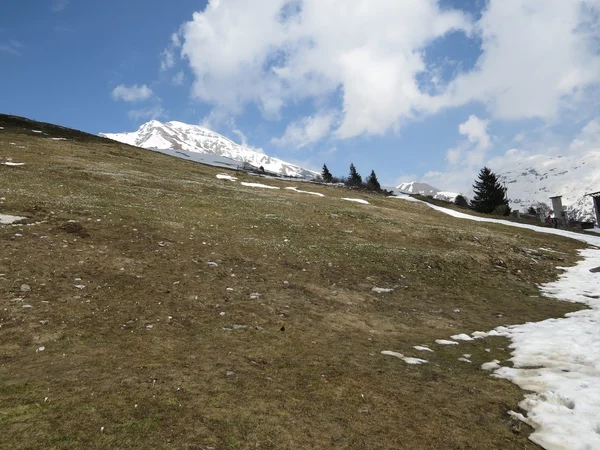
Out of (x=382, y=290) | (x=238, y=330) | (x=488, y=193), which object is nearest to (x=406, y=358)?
(x=238, y=330)

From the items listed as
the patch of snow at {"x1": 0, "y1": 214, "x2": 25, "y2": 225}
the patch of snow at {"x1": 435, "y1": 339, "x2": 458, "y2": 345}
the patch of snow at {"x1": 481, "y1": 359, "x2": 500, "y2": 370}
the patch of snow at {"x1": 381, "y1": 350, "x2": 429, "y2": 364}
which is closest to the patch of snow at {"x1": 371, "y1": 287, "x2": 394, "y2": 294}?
the patch of snow at {"x1": 435, "y1": 339, "x2": 458, "y2": 345}

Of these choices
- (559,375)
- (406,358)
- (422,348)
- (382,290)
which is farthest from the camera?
(382,290)

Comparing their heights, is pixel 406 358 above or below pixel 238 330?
above

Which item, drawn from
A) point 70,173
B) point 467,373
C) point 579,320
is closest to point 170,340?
point 467,373

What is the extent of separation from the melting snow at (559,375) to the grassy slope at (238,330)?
58cm

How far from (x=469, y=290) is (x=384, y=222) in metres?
17.7

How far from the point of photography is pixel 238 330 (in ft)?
46.3

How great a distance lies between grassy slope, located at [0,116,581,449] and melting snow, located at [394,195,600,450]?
58 cm

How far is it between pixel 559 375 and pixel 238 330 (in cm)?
1028

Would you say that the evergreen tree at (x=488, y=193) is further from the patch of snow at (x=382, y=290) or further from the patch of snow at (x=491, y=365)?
the patch of snow at (x=491, y=365)

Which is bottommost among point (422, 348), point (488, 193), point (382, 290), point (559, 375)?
point (382, 290)

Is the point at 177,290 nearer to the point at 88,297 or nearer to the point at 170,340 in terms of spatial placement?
the point at 88,297

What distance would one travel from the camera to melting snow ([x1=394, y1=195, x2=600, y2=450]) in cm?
854

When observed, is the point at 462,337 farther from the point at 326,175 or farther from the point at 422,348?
the point at 326,175
